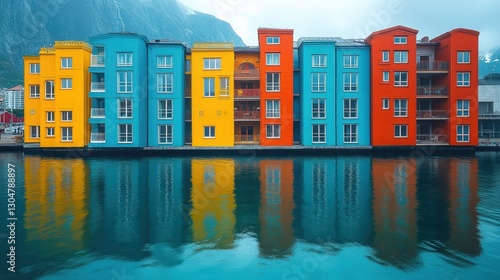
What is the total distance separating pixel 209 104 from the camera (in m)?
43.3

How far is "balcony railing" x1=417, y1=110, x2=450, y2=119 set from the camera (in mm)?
43778

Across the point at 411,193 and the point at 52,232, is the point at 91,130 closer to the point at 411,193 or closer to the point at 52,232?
the point at 52,232

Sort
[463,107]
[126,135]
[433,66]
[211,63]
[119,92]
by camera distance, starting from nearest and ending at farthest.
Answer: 1. [126,135]
2. [119,92]
3. [211,63]
4. [463,107]
5. [433,66]

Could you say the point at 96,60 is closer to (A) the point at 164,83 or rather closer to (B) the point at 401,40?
(A) the point at 164,83

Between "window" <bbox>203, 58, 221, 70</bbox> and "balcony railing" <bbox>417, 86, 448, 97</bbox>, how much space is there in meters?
25.9

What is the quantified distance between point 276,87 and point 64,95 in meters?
26.0

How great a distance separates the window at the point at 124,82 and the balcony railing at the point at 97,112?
3.22 m

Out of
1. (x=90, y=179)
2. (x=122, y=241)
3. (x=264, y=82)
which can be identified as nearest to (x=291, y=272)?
(x=122, y=241)

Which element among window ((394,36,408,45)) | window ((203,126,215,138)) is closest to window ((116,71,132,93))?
window ((203,126,215,138))

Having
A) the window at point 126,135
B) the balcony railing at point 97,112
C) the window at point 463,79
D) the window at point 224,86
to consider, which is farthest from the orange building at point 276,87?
the window at point 463,79

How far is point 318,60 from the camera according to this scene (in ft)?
143

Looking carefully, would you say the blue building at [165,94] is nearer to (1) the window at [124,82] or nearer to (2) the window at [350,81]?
(1) the window at [124,82]

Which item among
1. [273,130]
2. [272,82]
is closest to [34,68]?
[272,82]

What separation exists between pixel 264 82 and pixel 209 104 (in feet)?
24.2
